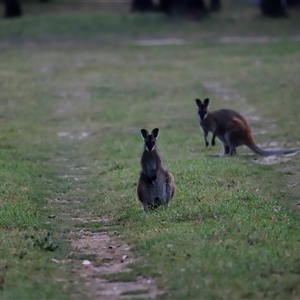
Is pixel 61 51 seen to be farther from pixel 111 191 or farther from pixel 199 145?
pixel 111 191

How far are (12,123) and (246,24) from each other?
28.0 meters

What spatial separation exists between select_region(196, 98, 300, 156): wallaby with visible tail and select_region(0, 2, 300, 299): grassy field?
0.28 meters

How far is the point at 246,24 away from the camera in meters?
45.8

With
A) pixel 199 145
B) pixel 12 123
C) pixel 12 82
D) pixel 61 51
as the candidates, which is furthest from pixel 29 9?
pixel 199 145

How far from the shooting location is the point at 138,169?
1361cm

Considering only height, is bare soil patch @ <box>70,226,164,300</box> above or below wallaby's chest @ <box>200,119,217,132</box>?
above

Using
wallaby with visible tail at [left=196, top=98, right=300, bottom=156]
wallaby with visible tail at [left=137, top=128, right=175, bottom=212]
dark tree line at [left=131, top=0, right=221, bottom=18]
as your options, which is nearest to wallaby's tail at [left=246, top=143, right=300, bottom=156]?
wallaby with visible tail at [left=196, top=98, right=300, bottom=156]

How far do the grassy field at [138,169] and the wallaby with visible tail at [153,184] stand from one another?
0.22 metres

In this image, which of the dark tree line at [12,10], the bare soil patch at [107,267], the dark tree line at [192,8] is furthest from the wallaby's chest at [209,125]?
the dark tree line at [12,10]

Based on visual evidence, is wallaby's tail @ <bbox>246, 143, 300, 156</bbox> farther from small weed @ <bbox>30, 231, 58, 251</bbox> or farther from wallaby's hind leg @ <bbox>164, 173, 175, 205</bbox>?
small weed @ <bbox>30, 231, 58, 251</bbox>

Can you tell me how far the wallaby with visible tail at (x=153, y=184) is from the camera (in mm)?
10375

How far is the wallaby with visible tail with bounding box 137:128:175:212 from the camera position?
10375 millimetres

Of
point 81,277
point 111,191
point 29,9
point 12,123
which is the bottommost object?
point 29,9

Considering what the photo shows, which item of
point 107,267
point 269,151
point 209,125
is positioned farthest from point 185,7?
point 107,267
